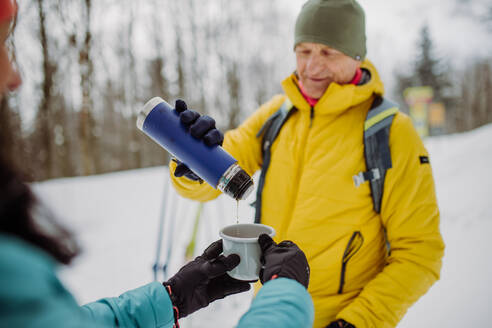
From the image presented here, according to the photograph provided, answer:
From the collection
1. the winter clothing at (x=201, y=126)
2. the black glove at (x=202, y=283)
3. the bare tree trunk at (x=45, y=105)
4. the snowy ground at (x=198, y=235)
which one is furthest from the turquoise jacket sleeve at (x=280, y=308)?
the bare tree trunk at (x=45, y=105)

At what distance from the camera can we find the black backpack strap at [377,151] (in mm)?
1366

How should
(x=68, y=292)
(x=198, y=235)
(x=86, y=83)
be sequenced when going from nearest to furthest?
(x=68, y=292), (x=198, y=235), (x=86, y=83)

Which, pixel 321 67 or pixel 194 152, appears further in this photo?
pixel 321 67

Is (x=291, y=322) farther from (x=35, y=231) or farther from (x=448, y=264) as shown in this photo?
(x=448, y=264)

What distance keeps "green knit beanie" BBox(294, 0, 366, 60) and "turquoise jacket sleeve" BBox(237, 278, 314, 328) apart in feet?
3.81

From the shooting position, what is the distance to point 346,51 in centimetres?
152

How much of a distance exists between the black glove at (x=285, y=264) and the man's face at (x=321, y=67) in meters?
0.86

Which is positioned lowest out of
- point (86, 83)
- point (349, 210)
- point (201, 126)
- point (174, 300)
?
point (174, 300)

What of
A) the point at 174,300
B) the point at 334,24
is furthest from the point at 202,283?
the point at 334,24

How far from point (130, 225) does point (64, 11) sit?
5863 mm

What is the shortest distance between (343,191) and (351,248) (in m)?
0.26

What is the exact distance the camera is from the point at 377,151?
54.4 inches

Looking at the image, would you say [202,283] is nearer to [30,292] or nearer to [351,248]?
[351,248]

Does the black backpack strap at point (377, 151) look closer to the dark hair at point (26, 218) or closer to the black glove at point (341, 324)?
the black glove at point (341, 324)
